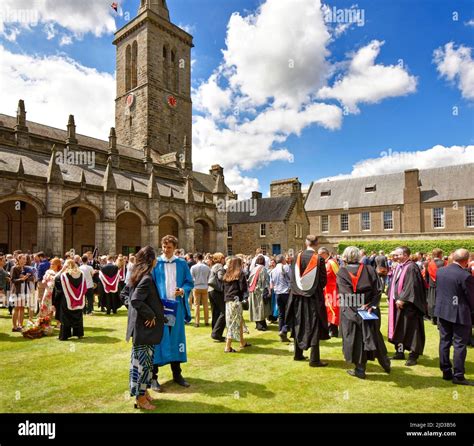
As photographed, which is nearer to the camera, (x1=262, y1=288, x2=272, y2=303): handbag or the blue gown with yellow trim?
the blue gown with yellow trim

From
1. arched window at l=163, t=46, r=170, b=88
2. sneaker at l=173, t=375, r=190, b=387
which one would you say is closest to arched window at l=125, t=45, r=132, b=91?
arched window at l=163, t=46, r=170, b=88

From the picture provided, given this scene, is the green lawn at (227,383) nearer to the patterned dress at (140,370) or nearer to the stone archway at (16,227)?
the patterned dress at (140,370)

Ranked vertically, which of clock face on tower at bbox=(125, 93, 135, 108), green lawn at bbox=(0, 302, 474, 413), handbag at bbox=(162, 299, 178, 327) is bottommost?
green lawn at bbox=(0, 302, 474, 413)

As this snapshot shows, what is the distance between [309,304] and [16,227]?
2346 centimetres

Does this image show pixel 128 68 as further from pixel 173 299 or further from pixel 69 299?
pixel 173 299

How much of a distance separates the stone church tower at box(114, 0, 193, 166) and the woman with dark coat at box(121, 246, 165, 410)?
1320 inches

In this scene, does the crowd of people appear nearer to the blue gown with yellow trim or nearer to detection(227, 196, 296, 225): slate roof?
the blue gown with yellow trim

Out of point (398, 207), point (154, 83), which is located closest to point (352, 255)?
point (398, 207)

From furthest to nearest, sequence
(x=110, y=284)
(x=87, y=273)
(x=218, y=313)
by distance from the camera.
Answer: (x=110, y=284) → (x=87, y=273) → (x=218, y=313)

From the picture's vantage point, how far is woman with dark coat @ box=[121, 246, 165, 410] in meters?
4.16

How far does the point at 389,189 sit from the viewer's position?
39281 mm
